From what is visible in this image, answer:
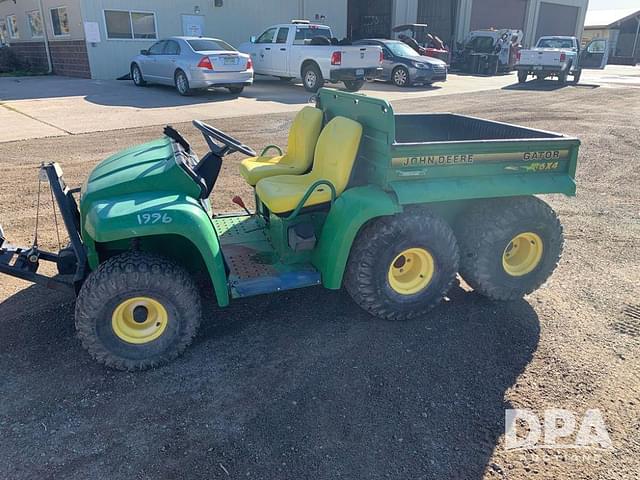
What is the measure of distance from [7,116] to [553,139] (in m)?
11.5

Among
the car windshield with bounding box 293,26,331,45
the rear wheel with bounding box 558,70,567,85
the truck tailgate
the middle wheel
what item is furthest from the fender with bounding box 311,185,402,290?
the rear wheel with bounding box 558,70,567,85

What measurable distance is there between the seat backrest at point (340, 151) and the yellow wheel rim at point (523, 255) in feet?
4.51

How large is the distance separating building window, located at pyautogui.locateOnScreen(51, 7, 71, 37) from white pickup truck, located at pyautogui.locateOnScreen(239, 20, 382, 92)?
6765mm

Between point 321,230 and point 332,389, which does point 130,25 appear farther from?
point 332,389

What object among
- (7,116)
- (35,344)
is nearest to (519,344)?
(35,344)

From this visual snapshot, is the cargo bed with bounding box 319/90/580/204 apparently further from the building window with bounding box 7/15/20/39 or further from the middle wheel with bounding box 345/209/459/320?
the building window with bounding box 7/15/20/39

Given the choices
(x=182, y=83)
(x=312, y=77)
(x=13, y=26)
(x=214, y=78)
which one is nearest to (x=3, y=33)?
(x=13, y=26)

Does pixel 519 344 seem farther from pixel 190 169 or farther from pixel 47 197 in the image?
pixel 47 197

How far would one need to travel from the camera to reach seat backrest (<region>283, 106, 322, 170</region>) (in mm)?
4414

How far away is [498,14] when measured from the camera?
32.1 m

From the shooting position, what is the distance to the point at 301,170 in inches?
174

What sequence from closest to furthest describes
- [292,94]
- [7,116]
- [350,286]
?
[350,286]
[7,116]
[292,94]

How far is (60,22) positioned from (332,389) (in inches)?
801

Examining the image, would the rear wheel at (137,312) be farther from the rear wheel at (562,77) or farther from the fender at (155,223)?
the rear wheel at (562,77)
